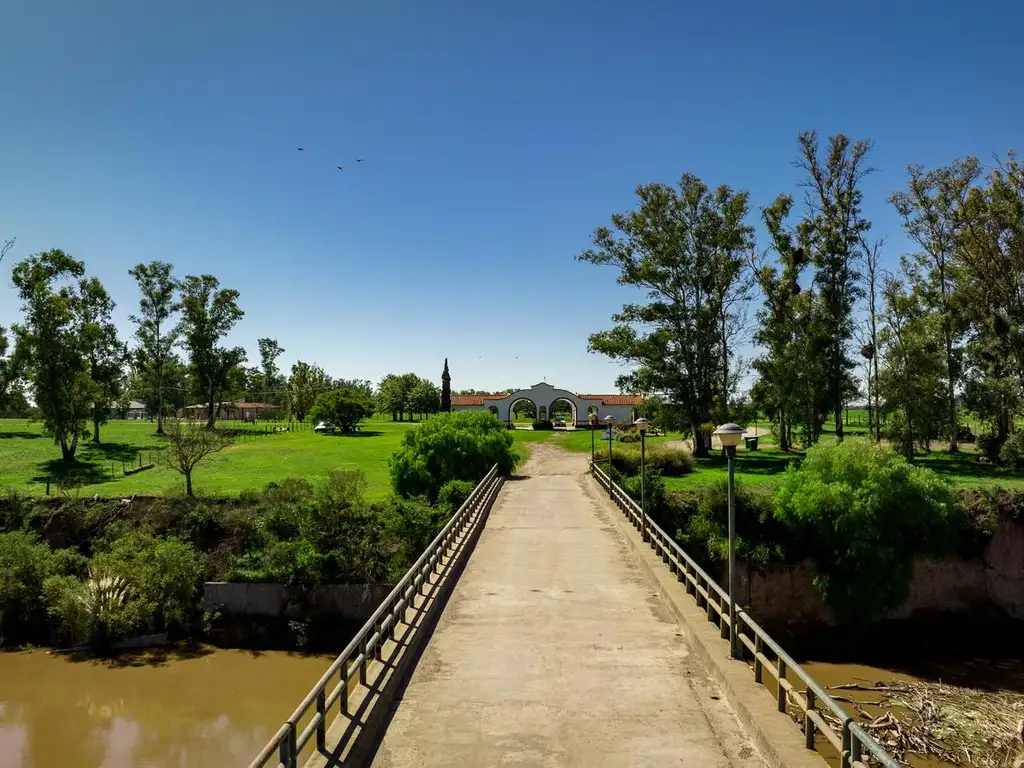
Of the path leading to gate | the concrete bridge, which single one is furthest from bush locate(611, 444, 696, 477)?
the path leading to gate

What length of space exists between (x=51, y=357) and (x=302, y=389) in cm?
6049

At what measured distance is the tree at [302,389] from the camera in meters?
106

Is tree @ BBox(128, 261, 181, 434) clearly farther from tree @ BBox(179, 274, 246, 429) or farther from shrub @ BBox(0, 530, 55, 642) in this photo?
shrub @ BBox(0, 530, 55, 642)

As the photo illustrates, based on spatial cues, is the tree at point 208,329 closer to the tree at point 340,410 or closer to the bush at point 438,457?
the tree at point 340,410

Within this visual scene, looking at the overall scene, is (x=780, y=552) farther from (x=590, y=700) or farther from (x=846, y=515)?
(x=590, y=700)

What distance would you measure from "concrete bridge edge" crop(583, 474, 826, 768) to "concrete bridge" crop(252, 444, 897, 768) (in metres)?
0.03

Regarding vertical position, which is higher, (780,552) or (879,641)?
(780,552)

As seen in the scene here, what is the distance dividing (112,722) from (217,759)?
4.01 metres

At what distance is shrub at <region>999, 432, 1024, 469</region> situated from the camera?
3512 cm

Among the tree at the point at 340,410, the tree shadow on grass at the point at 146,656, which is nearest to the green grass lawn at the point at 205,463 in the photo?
the tree at the point at 340,410

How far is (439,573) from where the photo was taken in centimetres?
1619

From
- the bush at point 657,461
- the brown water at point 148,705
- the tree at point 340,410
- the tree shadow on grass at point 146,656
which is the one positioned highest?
the tree at point 340,410

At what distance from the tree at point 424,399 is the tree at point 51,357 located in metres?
59.1

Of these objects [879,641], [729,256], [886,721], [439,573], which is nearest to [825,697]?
[439,573]
